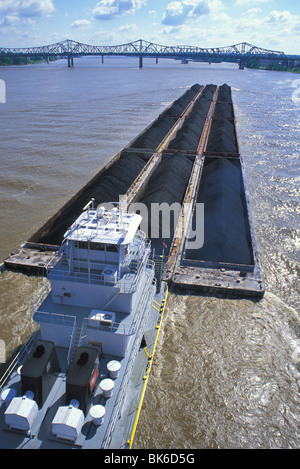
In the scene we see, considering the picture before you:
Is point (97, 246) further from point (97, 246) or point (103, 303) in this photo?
point (103, 303)

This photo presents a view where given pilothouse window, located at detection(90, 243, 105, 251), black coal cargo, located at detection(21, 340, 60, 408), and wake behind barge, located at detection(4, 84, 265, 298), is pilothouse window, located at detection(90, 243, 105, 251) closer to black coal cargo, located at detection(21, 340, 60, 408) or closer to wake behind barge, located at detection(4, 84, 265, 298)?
wake behind barge, located at detection(4, 84, 265, 298)

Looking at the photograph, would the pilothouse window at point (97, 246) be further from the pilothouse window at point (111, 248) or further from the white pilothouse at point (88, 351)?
the pilothouse window at point (111, 248)

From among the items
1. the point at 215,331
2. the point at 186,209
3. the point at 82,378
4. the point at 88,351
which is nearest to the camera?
the point at 82,378

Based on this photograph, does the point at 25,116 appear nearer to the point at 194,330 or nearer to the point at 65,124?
the point at 65,124

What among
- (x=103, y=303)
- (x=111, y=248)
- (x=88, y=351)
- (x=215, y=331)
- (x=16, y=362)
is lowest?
(x=215, y=331)

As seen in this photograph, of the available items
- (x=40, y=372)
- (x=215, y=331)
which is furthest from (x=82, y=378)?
(x=215, y=331)
